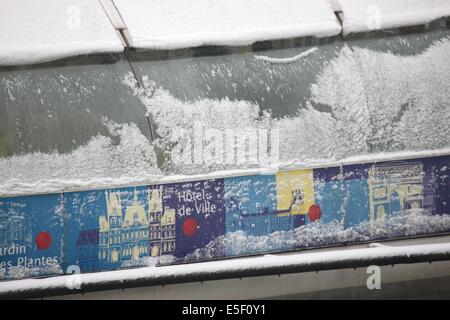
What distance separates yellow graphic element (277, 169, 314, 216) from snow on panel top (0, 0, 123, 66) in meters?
1.31

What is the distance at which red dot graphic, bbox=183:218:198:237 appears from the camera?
13.3 ft

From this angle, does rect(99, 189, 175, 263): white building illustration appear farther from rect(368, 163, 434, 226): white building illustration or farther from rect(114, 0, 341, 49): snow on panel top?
rect(368, 163, 434, 226): white building illustration

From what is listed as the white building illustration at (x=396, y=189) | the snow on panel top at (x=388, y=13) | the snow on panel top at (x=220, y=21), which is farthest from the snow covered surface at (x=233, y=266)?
the snow on panel top at (x=388, y=13)

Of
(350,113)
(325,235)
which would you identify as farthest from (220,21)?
(325,235)

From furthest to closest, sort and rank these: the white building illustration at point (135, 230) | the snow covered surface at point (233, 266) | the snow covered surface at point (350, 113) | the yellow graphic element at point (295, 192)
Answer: the yellow graphic element at point (295, 192), the snow covered surface at point (350, 113), the white building illustration at point (135, 230), the snow covered surface at point (233, 266)

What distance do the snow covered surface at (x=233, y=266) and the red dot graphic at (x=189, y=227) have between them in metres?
0.20

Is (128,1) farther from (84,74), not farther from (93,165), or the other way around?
(93,165)

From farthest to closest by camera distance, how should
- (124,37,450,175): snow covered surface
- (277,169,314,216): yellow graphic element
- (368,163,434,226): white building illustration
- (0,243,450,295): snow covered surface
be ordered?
(368,163,434,226): white building illustration
(277,169,314,216): yellow graphic element
(124,37,450,175): snow covered surface
(0,243,450,295): snow covered surface

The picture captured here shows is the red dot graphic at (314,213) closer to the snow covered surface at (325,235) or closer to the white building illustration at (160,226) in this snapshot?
the snow covered surface at (325,235)

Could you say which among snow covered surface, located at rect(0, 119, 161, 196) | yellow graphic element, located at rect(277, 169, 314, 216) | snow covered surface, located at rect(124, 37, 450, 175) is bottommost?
yellow graphic element, located at rect(277, 169, 314, 216)

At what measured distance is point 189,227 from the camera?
13.3 feet

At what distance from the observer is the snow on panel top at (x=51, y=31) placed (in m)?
3.78

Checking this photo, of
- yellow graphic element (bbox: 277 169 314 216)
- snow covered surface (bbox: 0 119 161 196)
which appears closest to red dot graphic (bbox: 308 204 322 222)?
yellow graphic element (bbox: 277 169 314 216)

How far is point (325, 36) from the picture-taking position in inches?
168
